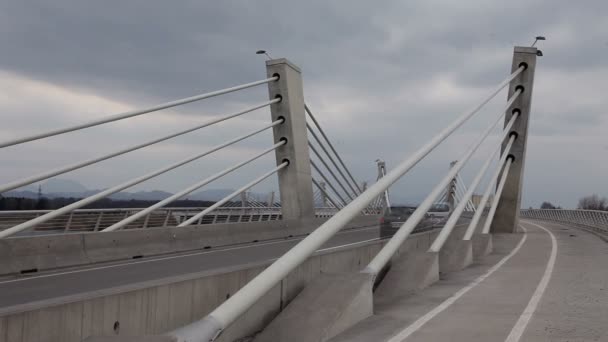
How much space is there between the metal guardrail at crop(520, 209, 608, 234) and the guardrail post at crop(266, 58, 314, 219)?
55.8 ft

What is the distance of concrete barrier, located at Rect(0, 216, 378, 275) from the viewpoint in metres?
12.1

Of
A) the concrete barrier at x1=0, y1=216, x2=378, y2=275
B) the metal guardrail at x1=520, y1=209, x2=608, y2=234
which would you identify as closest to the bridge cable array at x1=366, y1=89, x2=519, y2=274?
the concrete barrier at x1=0, y1=216, x2=378, y2=275

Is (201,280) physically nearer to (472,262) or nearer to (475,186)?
(472,262)

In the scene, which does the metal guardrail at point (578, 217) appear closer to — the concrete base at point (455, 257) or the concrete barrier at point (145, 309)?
the concrete base at point (455, 257)

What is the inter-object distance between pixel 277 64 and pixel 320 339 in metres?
14.9

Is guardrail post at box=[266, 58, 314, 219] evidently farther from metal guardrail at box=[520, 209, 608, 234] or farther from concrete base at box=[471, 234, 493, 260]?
metal guardrail at box=[520, 209, 608, 234]

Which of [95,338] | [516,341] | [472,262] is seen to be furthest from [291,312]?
[472,262]

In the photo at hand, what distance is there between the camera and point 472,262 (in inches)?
700

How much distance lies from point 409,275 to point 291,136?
32.6 ft

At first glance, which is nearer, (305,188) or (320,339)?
(320,339)

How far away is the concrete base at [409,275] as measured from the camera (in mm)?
12219

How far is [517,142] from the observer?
28375mm

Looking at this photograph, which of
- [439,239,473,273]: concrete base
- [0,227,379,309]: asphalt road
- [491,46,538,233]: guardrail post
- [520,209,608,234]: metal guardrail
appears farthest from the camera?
[520,209,608,234]: metal guardrail

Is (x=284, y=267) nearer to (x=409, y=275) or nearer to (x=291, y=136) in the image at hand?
(x=409, y=275)
